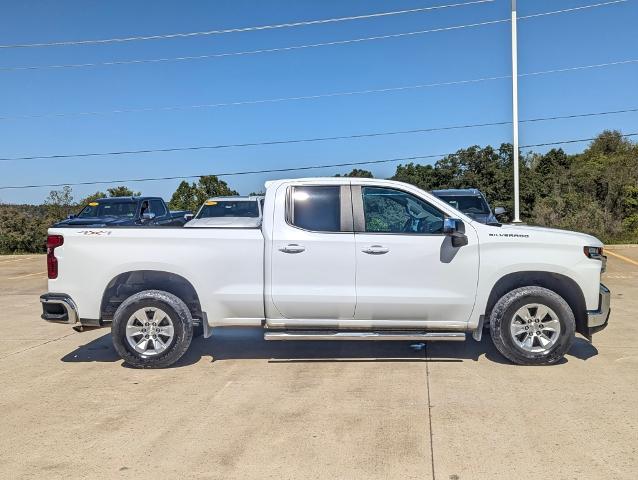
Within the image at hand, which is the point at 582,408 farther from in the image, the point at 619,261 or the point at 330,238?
the point at 619,261

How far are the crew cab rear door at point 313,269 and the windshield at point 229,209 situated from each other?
305 inches

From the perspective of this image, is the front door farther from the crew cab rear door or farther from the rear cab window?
the rear cab window

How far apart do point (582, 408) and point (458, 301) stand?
5.25 ft

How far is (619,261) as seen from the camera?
56.3 feet

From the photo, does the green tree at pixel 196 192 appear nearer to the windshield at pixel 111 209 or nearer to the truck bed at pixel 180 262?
the windshield at pixel 111 209

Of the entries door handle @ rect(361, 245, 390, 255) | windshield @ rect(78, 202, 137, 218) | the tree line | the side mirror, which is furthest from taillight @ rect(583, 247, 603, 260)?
the tree line

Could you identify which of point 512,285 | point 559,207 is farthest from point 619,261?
point 559,207

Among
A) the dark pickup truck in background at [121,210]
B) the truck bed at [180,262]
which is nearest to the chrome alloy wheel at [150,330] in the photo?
the truck bed at [180,262]

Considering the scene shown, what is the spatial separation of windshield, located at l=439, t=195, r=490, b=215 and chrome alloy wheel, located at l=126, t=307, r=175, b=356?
9.65m

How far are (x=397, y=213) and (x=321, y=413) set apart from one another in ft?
7.95

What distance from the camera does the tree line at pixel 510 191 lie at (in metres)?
34.6

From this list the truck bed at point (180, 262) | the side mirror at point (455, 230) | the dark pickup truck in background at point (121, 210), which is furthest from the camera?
the dark pickup truck in background at point (121, 210)

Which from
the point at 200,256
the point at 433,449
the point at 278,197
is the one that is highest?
the point at 278,197

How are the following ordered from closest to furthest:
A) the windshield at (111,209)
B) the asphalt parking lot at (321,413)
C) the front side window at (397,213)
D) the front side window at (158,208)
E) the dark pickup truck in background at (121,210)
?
the asphalt parking lot at (321,413) < the front side window at (397,213) < the dark pickup truck in background at (121,210) < the windshield at (111,209) < the front side window at (158,208)
